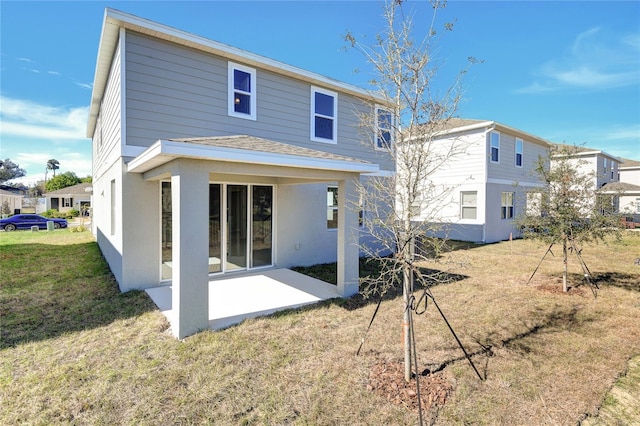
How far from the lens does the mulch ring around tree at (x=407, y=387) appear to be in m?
3.13

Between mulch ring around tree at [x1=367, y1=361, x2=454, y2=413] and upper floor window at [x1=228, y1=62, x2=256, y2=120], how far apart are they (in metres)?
6.81

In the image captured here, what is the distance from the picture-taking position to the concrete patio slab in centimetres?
550

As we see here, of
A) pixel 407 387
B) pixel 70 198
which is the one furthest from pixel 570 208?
pixel 70 198

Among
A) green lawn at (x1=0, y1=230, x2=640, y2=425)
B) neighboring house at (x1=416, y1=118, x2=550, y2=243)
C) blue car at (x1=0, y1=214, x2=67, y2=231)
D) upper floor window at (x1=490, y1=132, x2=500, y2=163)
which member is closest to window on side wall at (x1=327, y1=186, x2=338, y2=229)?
green lawn at (x1=0, y1=230, x2=640, y2=425)

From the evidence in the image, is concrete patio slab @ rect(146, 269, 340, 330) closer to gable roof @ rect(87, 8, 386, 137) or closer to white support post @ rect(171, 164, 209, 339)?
white support post @ rect(171, 164, 209, 339)

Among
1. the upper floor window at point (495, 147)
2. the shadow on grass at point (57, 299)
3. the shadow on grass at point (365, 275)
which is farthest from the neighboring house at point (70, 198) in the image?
the upper floor window at point (495, 147)

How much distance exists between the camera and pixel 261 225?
29.1ft

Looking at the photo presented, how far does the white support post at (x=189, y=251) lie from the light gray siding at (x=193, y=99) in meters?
2.78

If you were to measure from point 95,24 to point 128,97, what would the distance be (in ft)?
13.0

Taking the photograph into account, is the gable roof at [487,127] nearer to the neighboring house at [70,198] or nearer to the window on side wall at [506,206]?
the window on side wall at [506,206]

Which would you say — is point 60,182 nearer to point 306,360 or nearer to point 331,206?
point 331,206

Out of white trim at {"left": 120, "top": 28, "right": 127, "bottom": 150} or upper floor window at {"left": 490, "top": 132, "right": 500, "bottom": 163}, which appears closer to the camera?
white trim at {"left": 120, "top": 28, "right": 127, "bottom": 150}

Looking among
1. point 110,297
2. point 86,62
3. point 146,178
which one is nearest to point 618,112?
point 146,178

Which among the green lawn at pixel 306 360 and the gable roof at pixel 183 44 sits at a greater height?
the gable roof at pixel 183 44
